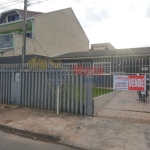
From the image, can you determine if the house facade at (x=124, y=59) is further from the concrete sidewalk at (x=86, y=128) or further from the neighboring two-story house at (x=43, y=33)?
the neighboring two-story house at (x=43, y=33)

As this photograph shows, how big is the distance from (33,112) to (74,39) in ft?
62.8

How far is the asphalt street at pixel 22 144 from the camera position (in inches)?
151

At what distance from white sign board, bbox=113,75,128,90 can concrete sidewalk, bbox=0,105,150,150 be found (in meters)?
1.26

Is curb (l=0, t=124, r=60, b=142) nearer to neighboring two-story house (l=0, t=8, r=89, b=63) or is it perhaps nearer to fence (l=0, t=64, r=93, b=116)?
fence (l=0, t=64, r=93, b=116)

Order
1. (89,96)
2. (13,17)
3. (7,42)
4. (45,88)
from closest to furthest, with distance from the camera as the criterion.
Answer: (89,96), (45,88), (7,42), (13,17)

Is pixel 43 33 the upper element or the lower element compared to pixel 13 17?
lower

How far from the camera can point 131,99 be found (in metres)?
7.36

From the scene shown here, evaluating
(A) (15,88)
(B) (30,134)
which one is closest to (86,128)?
(B) (30,134)

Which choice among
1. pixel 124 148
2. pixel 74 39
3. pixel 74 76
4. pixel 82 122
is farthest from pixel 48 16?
pixel 124 148

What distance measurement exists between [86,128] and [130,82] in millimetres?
2398

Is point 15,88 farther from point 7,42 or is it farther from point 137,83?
point 7,42

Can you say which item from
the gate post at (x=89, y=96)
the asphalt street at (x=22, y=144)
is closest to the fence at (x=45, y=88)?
the gate post at (x=89, y=96)

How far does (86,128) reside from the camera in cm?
497

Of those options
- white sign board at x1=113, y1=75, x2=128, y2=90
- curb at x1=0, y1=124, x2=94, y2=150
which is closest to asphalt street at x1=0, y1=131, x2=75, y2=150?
curb at x1=0, y1=124, x2=94, y2=150
